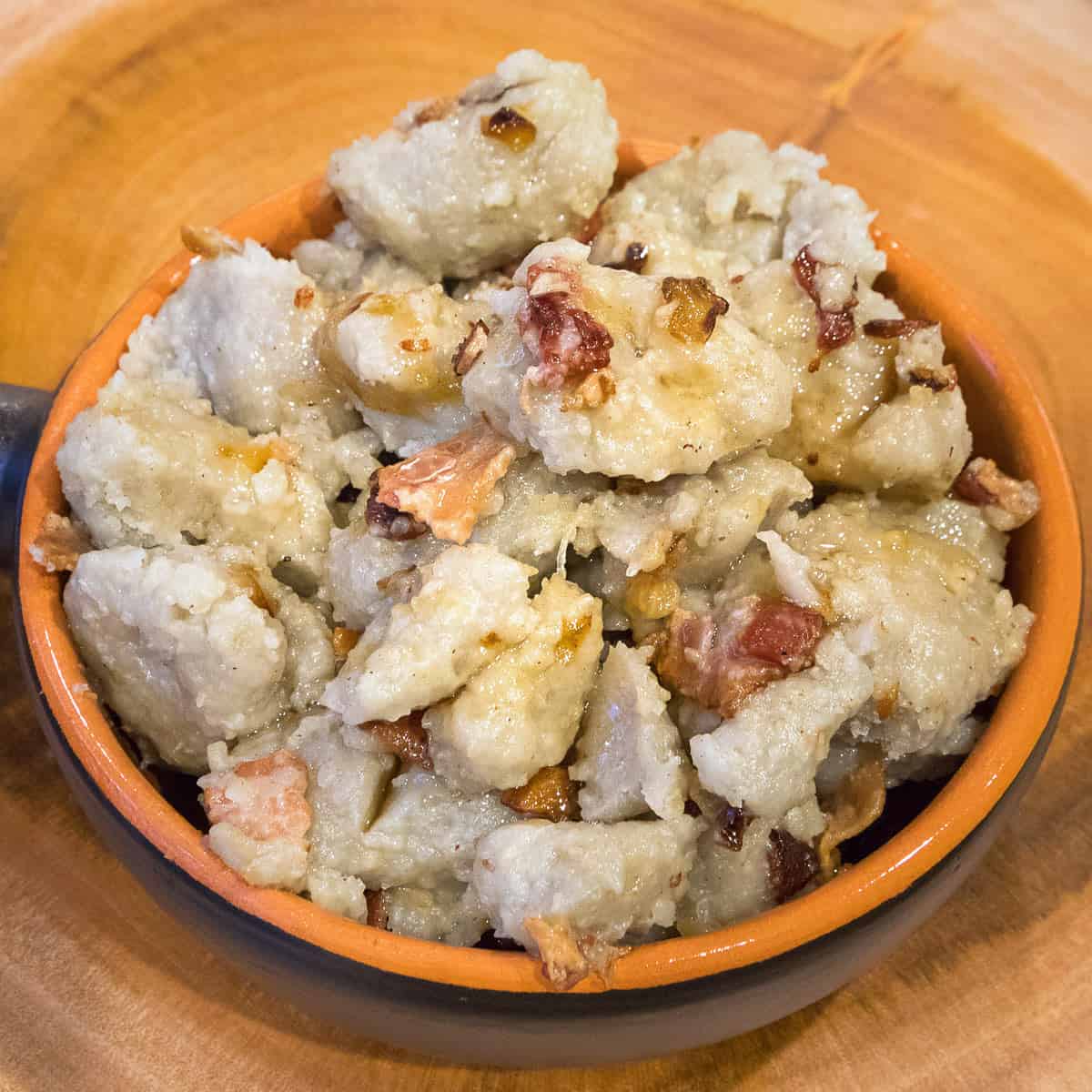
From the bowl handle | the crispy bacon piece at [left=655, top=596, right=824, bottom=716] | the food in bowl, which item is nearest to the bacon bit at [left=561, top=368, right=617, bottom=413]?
the food in bowl

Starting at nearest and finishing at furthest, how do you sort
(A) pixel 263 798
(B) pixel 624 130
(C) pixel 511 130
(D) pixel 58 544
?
1. (A) pixel 263 798
2. (D) pixel 58 544
3. (C) pixel 511 130
4. (B) pixel 624 130

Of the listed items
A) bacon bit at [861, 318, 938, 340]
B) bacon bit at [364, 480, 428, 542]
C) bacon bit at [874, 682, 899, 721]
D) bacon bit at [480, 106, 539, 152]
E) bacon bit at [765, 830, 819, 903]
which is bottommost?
bacon bit at [765, 830, 819, 903]

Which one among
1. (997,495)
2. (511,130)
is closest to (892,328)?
(997,495)

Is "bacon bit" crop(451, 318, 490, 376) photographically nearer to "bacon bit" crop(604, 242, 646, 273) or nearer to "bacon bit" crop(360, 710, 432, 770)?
"bacon bit" crop(604, 242, 646, 273)

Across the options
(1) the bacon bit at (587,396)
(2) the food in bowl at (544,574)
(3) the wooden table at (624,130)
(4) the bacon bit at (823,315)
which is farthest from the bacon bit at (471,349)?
(3) the wooden table at (624,130)

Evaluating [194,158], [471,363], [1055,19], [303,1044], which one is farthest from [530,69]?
[1055,19]

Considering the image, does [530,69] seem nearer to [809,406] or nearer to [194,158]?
[809,406]

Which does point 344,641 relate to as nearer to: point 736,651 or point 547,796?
point 547,796
